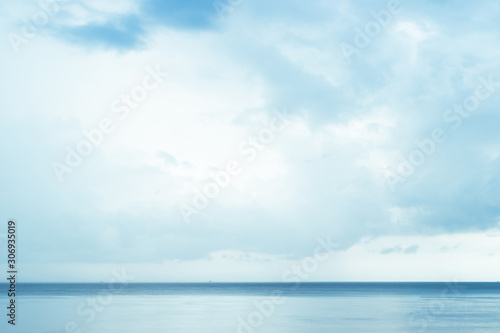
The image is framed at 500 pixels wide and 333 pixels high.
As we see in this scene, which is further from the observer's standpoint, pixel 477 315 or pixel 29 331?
pixel 477 315

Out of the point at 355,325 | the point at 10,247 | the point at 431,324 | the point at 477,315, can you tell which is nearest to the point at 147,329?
Result: the point at 355,325

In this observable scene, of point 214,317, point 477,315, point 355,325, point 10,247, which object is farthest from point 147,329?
point 477,315

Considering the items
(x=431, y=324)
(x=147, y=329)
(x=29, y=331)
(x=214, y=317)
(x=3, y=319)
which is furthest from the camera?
(x=214, y=317)

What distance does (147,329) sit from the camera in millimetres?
46500

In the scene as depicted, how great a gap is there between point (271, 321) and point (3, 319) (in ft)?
90.1

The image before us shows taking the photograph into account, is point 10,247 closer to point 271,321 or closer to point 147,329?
point 147,329

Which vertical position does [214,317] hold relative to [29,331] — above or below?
above

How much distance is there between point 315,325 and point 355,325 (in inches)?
148

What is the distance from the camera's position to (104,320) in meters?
52.7

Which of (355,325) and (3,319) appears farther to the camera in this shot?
(3,319)

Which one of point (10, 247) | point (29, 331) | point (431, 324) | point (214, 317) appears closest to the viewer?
point (10, 247)

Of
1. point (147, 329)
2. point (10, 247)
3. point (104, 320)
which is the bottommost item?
point (10, 247)

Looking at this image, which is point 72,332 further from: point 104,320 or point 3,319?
point 3,319

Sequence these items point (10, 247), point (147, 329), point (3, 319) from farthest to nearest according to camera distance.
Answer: point (3, 319), point (147, 329), point (10, 247)
